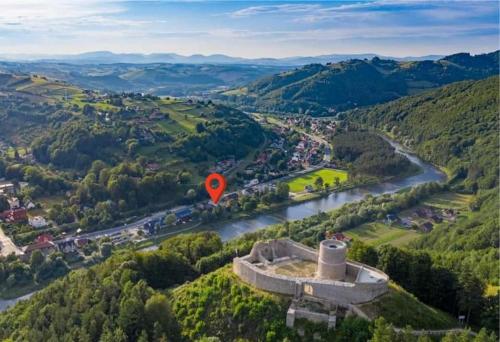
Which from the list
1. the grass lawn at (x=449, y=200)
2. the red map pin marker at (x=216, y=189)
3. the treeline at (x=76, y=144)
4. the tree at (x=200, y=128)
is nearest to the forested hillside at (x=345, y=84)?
the tree at (x=200, y=128)

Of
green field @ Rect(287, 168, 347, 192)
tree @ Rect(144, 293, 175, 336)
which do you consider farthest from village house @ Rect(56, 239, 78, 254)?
green field @ Rect(287, 168, 347, 192)

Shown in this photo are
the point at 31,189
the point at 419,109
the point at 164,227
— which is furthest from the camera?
the point at 419,109

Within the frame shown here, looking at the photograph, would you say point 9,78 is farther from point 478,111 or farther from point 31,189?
point 478,111

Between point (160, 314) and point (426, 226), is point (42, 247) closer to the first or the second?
point (160, 314)

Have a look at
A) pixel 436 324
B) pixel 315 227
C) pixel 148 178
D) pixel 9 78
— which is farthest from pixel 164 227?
pixel 9 78

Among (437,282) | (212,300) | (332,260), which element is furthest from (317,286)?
(437,282)
